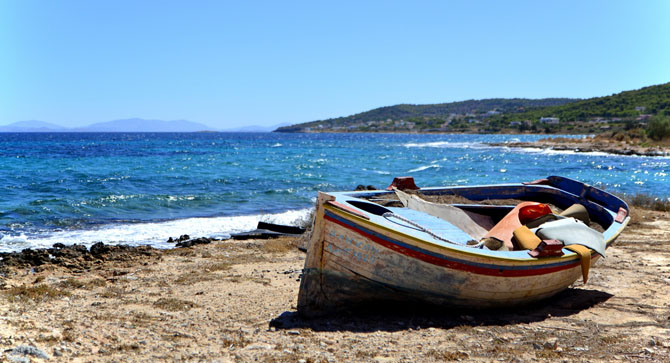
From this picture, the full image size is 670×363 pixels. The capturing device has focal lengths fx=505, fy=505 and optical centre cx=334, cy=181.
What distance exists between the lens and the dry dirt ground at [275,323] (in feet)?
16.8

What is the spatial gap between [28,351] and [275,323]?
2613mm

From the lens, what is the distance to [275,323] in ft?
20.5

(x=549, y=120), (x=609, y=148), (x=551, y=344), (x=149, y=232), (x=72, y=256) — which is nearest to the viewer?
(x=551, y=344)

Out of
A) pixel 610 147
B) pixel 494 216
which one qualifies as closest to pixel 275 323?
pixel 494 216

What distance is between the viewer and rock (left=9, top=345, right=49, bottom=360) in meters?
4.71

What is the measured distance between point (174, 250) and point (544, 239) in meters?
7.53

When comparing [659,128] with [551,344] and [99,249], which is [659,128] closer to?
[551,344]

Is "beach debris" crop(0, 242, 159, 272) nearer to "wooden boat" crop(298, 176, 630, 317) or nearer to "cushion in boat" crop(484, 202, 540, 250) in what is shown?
"wooden boat" crop(298, 176, 630, 317)

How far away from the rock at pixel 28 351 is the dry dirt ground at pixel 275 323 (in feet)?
0.05

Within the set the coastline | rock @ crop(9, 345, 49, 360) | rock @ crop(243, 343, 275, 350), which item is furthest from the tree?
rock @ crop(9, 345, 49, 360)

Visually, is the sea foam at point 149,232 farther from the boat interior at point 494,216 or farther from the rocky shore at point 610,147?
the rocky shore at point 610,147

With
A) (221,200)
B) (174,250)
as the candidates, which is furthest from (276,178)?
(174,250)

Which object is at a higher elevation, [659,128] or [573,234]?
[659,128]

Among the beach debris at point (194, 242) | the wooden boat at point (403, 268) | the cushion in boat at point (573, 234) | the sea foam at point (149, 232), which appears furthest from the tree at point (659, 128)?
the wooden boat at point (403, 268)
